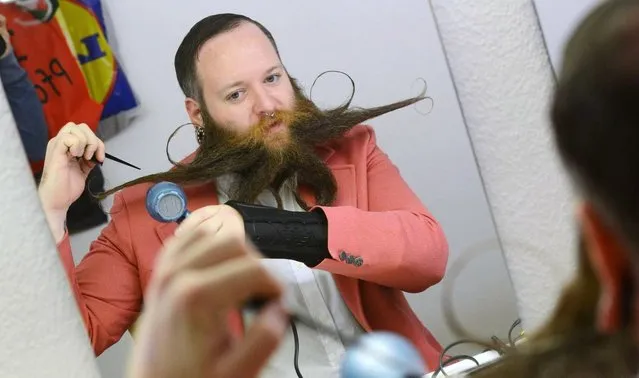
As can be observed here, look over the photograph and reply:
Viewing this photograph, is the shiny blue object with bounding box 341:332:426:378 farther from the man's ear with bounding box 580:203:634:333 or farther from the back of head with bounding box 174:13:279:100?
the back of head with bounding box 174:13:279:100

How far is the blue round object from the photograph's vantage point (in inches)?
23.4

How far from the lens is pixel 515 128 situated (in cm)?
67

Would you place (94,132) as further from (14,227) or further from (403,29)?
(403,29)

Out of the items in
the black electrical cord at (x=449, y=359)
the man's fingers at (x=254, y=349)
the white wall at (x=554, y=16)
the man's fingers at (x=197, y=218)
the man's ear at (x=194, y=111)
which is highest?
the man's ear at (x=194, y=111)

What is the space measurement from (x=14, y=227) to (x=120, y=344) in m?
0.13

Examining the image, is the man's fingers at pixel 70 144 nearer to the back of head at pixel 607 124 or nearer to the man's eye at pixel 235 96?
the man's eye at pixel 235 96

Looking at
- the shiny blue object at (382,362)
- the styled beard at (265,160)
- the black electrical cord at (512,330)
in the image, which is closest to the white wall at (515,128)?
the black electrical cord at (512,330)

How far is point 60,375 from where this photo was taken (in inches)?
22.6

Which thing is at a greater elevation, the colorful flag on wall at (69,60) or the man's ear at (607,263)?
the colorful flag on wall at (69,60)

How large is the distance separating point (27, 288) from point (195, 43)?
9.3 inches

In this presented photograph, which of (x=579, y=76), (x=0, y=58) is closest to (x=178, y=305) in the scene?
(x=579, y=76)

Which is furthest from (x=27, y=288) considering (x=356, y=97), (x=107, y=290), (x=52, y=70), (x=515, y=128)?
(x=515, y=128)

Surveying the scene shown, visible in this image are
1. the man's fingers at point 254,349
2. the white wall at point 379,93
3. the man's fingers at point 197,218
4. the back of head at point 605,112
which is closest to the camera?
the back of head at point 605,112

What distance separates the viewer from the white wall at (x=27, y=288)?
0.56m
